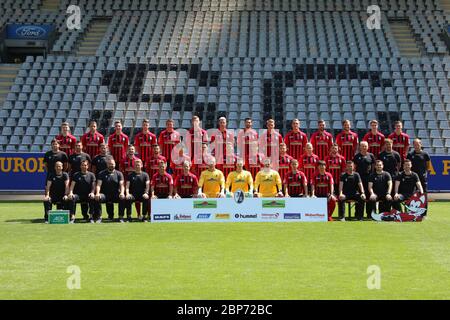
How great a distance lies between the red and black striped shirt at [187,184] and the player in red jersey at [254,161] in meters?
1.80

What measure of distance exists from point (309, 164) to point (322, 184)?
96 centimetres

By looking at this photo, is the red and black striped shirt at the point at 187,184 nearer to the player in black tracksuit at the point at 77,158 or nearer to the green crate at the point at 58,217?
the player in black tracksuit at the point at 77,158

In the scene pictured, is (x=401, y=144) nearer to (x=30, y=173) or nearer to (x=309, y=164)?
(x=309, y=164)

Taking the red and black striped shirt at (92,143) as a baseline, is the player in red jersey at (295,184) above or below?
below

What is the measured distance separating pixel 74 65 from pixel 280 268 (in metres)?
27.2

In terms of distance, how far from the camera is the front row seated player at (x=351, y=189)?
2053cm

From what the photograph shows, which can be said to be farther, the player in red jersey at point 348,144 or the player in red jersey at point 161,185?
the player in red jersey at point 348,144

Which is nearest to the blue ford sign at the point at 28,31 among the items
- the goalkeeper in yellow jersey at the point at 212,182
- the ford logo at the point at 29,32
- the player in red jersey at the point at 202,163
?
the ford logo at the point at 29,32

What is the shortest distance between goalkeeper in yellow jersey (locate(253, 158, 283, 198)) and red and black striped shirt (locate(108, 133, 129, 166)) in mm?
3638

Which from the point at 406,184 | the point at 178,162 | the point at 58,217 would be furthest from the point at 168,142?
the point at 406,184

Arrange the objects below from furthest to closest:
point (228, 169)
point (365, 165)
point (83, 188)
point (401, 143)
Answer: point (228, 169), point (401, 143), point (365, 165), point (83, 188)

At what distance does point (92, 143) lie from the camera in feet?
72.3
